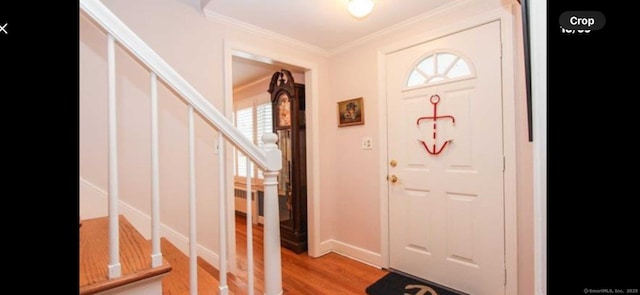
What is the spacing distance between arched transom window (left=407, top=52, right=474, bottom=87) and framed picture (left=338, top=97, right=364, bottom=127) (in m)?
0.50

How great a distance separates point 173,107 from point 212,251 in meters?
1.09

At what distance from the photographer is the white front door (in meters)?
1.89

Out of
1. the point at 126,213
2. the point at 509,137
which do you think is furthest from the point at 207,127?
the point at 509,137

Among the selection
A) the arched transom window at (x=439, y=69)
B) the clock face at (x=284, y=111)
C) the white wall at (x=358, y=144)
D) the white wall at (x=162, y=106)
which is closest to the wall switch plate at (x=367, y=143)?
the white wall at (x=358, y=144)

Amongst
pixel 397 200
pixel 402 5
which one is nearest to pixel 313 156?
pixel 397 200

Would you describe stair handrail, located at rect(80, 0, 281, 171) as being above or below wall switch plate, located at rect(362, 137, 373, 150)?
above

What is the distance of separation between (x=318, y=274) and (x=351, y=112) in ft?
4.85

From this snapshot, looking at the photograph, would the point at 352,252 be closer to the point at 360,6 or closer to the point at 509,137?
the point at 509,137

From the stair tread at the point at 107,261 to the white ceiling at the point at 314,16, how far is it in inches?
62.8

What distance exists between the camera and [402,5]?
2041 mm

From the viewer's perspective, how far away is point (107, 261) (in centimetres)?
95

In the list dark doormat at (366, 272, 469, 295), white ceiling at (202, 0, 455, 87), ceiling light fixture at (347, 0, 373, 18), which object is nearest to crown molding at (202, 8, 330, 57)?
white ceiling at (202, 0, 455, 87)

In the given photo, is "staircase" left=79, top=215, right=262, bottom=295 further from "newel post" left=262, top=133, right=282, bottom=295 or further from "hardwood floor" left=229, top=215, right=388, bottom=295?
"hardwood floor" left=229, top=215, right=388, bottom=295
